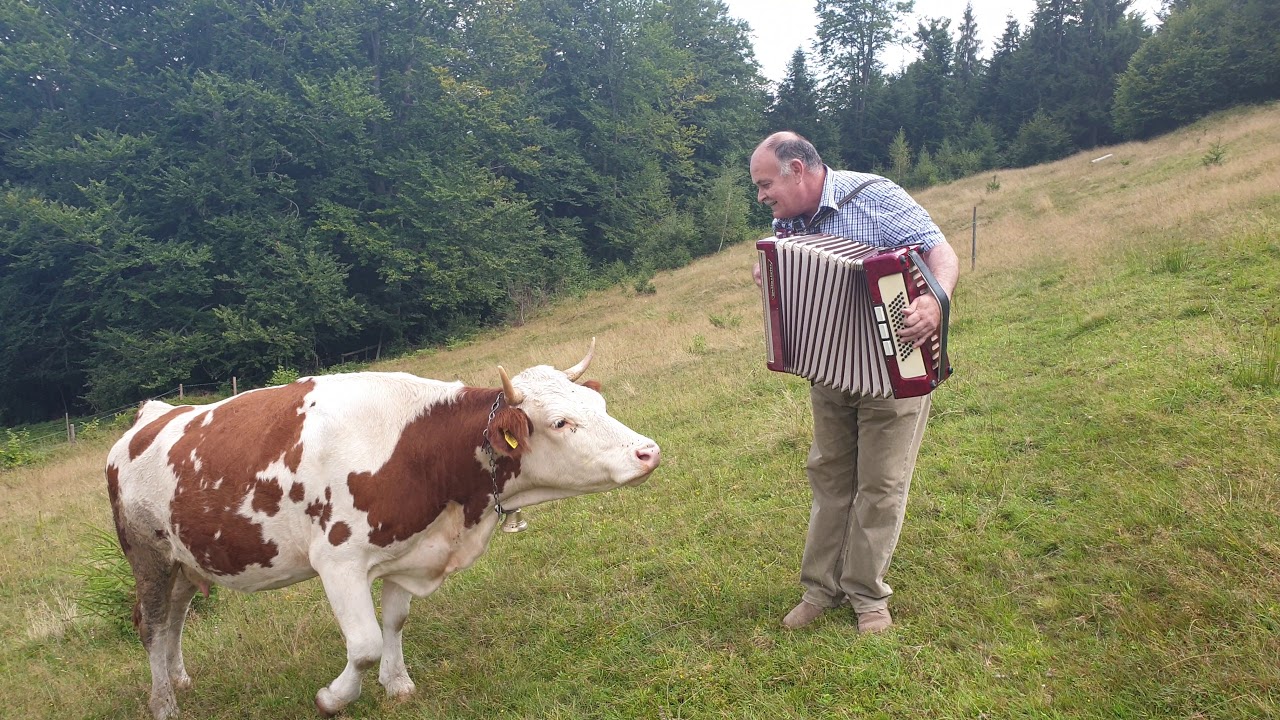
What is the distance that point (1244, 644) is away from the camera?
2.89 m

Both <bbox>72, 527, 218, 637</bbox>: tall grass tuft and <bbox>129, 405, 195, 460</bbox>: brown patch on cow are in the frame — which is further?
<bbox>72, 527, 218, 637</bbox>: tall grass tuft

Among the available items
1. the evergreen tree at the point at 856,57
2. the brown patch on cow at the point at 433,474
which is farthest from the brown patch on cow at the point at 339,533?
the evergreen tree at the point at 856,57

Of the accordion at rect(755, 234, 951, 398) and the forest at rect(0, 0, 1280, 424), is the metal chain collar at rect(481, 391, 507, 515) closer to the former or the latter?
the accordion at rect(755, 234, 951, 398)

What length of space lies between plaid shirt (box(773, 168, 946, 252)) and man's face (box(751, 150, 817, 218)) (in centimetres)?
13

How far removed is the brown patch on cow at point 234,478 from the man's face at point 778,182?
275cm

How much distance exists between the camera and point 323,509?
385 cm

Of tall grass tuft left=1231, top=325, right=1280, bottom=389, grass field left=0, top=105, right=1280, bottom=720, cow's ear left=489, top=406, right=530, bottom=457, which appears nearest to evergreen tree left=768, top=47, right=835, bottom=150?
grass field left=0, top=105, right=1280, bottom=720

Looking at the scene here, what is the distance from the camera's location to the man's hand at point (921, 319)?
3.23 metres

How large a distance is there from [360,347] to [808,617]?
3219 centimetres

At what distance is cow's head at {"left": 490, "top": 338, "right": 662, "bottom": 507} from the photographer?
366 centimetres

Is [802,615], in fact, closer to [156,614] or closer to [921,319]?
[921,319]

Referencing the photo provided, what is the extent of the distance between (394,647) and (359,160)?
104ft

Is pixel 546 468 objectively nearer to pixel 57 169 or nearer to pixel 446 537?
pixel 446 537

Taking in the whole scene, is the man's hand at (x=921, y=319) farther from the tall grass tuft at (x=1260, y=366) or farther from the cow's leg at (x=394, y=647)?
the tall grass tuft at (x=1260, y=366)
